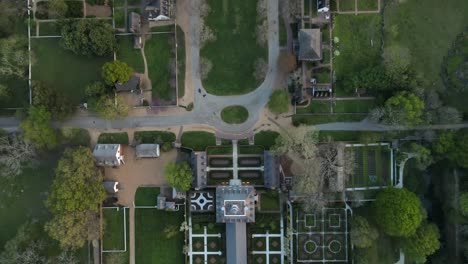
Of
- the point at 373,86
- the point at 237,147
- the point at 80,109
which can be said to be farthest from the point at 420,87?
the point at 80,109

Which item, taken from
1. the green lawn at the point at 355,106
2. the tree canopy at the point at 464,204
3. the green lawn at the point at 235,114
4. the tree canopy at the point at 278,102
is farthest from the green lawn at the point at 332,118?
the tree canopy at the point at 464,204

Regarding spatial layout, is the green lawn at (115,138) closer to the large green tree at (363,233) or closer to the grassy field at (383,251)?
the large green tree at (363,233)

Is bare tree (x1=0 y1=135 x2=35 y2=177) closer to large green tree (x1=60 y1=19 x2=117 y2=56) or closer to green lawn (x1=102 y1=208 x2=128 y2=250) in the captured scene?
green lawn (x1=102 y1=208 x2=128 y2=250)

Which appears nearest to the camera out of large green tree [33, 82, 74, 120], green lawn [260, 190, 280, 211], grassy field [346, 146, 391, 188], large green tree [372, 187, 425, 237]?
large green tree [372, 187, 425, 237]

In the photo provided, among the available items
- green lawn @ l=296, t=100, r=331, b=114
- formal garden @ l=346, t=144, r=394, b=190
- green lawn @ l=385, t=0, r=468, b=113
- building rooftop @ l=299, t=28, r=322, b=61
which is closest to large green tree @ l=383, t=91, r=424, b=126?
formal garden @ l=346, t=144, r=394, b=190

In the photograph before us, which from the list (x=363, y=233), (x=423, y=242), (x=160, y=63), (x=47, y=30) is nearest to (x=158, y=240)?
(x=160, y=63)

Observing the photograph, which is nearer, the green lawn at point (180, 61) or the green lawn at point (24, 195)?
the green lawn at point (180, 61)
